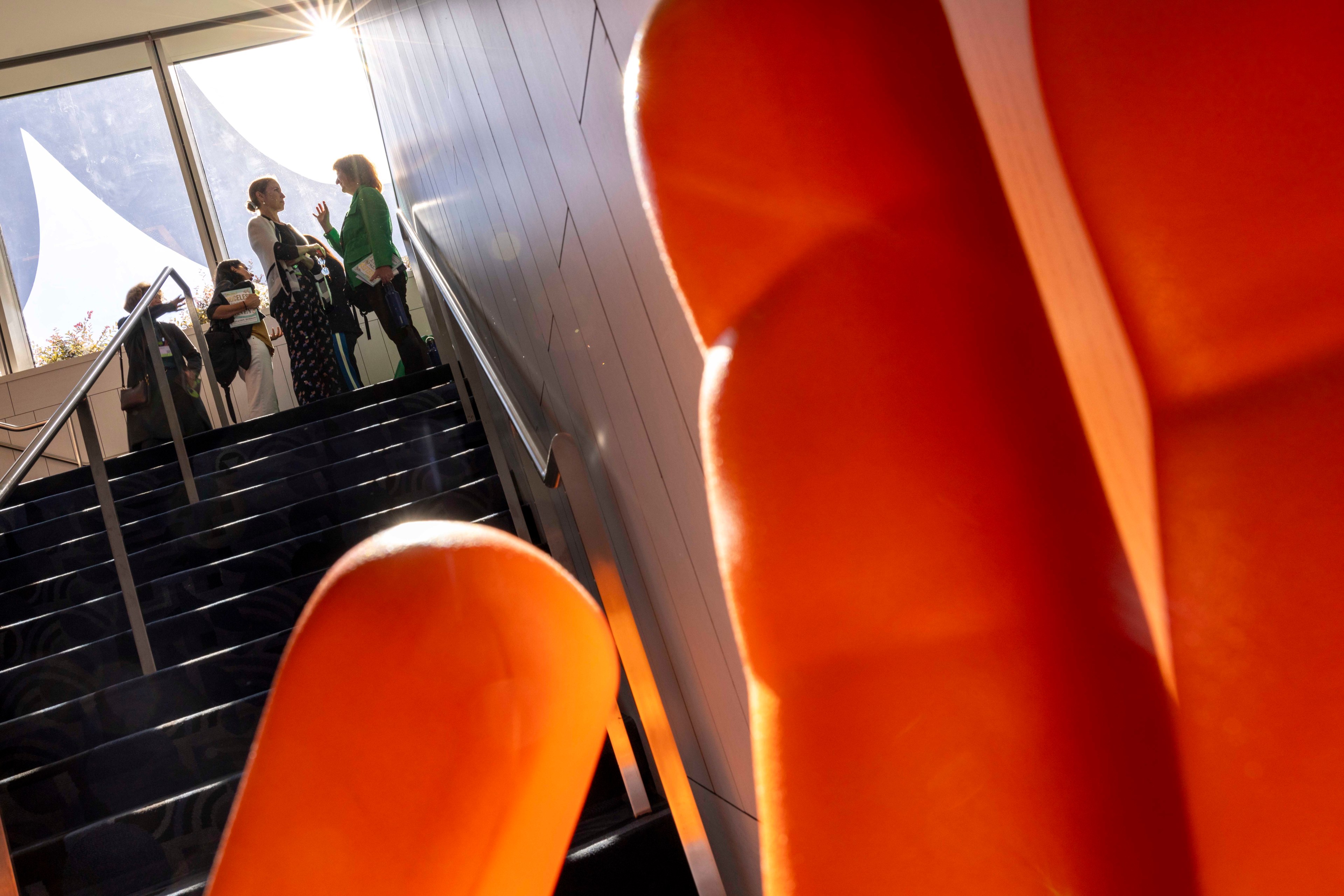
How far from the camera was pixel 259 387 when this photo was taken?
431 cm

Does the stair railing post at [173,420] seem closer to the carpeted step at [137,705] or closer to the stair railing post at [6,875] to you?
the carpeted step at [137,705]

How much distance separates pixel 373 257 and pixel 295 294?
0.44m

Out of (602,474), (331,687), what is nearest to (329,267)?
(602,474)

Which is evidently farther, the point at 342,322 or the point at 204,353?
the point at 342,322

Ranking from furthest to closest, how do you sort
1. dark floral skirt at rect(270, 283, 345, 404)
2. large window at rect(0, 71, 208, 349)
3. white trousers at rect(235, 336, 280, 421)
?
large window at rect(0, 71, 208, 349)
white trousers at rect(235, 336, 280, 421)
dark floral skirt at rect(270, 283, 345, 404)

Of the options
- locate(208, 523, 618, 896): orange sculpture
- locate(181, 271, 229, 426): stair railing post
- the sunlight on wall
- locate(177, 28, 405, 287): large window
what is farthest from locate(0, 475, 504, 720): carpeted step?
the sunlight on wall

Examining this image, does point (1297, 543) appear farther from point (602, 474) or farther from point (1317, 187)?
point (602, 474)

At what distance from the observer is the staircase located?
1501 millimetres

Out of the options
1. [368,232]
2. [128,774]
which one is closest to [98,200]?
[368,232]

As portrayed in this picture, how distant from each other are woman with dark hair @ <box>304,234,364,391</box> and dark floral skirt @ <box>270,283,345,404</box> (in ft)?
0.50

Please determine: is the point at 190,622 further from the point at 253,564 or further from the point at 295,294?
the point at 295,294

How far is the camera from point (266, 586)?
226cm

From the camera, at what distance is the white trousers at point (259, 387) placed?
4285 millimetres

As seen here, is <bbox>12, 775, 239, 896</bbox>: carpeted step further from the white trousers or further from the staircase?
the white trousers
